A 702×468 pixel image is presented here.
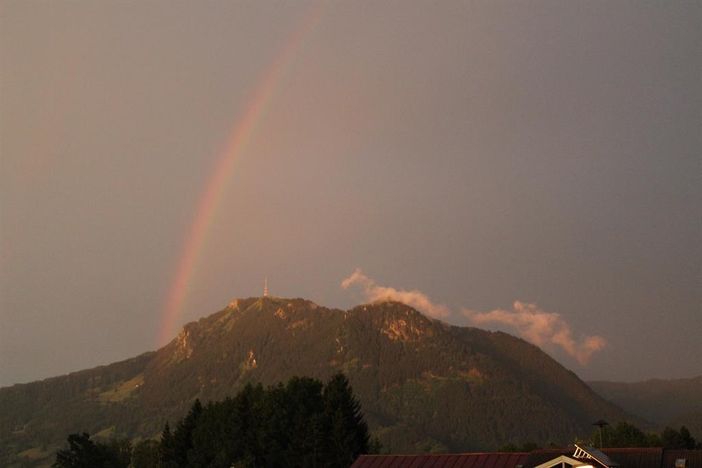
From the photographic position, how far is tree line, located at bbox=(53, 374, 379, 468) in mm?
129500

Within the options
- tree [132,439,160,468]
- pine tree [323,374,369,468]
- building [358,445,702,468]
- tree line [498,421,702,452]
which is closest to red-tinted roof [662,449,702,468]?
building [358,445,702,468]

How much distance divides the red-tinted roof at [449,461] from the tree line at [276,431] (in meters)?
27.7

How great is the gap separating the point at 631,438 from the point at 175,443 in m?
98.1

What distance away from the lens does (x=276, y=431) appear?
135m

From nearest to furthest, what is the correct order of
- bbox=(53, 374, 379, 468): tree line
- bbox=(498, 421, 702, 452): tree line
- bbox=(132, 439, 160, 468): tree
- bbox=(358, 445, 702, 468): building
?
bbox=(358, 445, 702, 468): building
bbox=(53, 374, 379, 468): tree line
bbox=(132, 439, 160, 468): tree
bbox=(498, 421, 702, 452): tree line

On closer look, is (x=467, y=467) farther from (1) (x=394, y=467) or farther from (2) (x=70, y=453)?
(2) (x=70, y=453)

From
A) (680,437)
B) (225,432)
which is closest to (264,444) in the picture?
(225,432)

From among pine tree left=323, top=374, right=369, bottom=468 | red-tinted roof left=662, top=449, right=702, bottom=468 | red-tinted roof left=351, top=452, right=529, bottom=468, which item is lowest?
red-tinted roof left=662, top=449, right=702, bottom=468

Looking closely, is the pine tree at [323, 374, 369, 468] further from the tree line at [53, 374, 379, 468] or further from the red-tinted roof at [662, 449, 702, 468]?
the red-tinted roof at [662, 449, 702, 468]

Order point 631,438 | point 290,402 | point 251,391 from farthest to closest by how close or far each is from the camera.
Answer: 1. point 631,438
2. point 251,391
3. point 290,402

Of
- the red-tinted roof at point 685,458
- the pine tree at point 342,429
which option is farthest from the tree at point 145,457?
the red-tinted roof at point 685,458

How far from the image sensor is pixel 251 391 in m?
152

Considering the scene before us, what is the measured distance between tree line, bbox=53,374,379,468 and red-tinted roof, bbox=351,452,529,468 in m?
27.7

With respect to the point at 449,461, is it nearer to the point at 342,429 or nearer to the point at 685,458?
the point at 685,458
